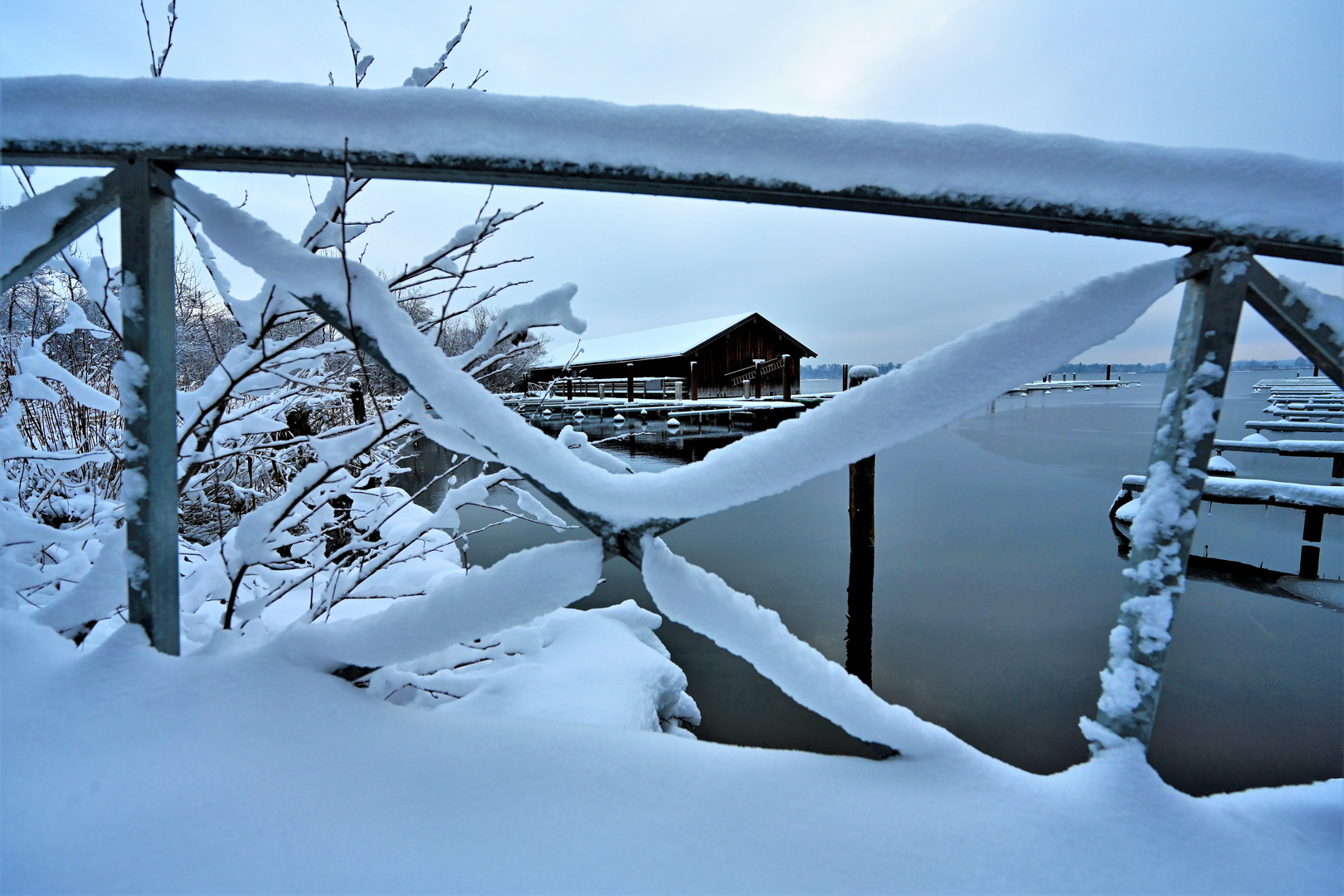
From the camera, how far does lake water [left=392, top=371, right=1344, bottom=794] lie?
11.0 feet

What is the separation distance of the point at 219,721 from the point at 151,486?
0.44 m

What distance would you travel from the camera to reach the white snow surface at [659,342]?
66.0 ft

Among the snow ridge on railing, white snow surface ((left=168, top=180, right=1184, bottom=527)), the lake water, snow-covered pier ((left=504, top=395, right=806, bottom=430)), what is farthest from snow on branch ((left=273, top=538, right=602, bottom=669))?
snow-covered pier ((left=504, top=395, right=806, bottom=430))

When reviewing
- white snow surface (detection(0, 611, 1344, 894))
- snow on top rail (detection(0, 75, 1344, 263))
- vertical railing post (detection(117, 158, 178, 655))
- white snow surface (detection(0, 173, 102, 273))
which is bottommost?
white snow surface (detection(0, 611, 1344, 894))

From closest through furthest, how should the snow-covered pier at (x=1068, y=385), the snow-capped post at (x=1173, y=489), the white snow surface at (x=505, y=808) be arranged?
the white snow surface at (x=505, y=808) < the snow-capped post at (x=1173, y=489) < the snow-covered pier at (x=1068, y=385)

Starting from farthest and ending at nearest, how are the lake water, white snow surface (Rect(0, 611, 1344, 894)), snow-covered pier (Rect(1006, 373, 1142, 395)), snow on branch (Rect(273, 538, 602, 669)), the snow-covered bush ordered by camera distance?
snow-covered pier (Rect(1006, 373, 1142, 395)) < the lake water < the snow-covered bush < snow on branch (Rect(273, 538, 602, 669)) < white snow surface (Rect(0, 611, 1344, 894))

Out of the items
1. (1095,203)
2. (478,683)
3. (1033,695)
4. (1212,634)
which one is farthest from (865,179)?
(1212,634)

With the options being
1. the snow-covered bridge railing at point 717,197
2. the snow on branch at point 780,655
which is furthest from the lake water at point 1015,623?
the snow-covered bridge railing at point 717,197

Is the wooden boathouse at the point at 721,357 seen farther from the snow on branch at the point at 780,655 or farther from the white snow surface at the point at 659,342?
the snow on branch at the point at 780,655

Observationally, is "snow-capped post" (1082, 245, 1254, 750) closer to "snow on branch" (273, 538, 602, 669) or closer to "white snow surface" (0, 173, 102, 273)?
"snow on branch" (273, 538, 602, 669)

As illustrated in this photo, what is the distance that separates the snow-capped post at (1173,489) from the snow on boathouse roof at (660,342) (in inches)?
670

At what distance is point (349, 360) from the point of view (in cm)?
226

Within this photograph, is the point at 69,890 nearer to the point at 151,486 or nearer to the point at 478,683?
the point at 151,486

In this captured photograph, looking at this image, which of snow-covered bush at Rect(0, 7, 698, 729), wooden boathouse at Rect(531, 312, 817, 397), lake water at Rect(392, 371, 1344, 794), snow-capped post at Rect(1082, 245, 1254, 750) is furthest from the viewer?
wooden boathouse at Rect(531, 312, 817, 397)
